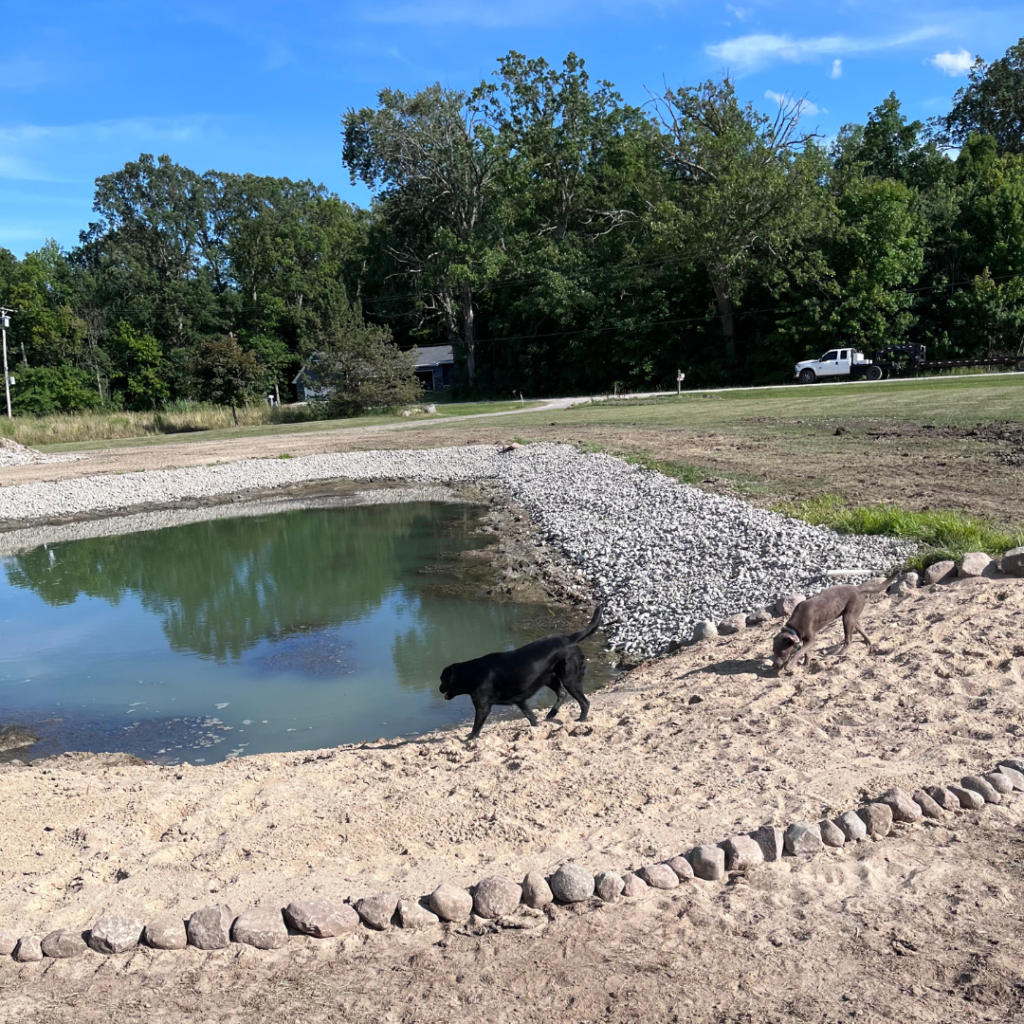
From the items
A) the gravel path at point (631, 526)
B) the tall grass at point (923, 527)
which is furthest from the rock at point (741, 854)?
the tall grass at point (923, 527)

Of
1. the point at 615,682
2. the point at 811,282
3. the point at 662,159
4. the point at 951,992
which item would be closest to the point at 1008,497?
the point at 615,682

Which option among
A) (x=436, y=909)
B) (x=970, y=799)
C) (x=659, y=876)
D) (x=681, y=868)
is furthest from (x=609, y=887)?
(x=970, y=799)

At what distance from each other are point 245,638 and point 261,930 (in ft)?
23.1

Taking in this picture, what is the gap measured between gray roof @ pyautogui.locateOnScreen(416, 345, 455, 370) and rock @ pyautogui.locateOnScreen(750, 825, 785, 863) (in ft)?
217

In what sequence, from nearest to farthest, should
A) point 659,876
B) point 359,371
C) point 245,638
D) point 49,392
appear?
point 659,876 → point 245,638 → point 359,371 → point 49,392

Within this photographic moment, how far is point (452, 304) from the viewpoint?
65.6 metres

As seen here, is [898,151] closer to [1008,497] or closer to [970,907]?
[1008,497]

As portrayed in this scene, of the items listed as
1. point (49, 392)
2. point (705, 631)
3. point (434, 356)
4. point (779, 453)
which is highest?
point (434, 356)

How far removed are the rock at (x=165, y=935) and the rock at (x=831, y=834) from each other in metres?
2.80

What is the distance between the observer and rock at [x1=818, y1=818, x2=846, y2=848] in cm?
417

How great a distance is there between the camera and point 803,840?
414 cm

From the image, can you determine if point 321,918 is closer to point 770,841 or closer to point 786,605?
point 770,841

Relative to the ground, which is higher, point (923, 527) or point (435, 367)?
point (435, 367)

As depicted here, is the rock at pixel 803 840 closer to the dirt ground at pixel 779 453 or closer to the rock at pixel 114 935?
the rock at pixel 114 935
